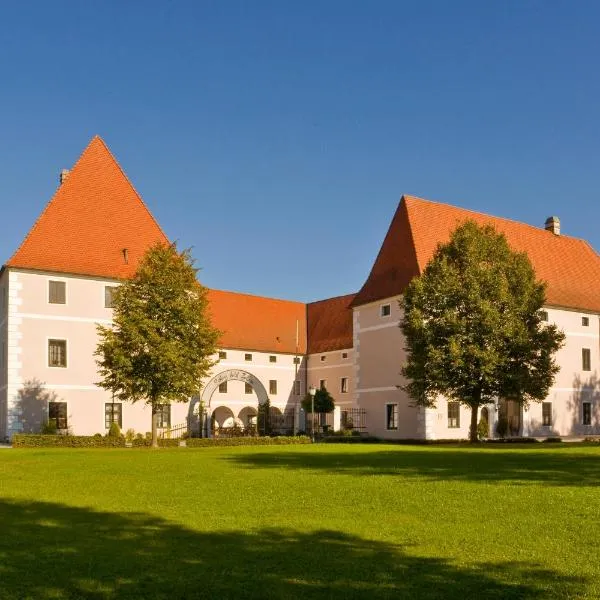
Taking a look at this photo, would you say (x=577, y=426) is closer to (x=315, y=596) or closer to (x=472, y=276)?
(x=472, y=276)

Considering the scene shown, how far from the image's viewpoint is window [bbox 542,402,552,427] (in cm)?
5228

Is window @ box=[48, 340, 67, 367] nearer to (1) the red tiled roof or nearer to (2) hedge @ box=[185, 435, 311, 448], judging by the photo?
(2) hedge @ box=[185, 435, 311, 448]

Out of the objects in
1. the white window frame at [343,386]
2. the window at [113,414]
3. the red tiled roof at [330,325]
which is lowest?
the window at [113,414]

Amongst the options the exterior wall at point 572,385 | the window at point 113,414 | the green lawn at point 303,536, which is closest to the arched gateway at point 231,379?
the window at point 113,414

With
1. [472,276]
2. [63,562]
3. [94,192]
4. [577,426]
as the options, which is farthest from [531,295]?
[63,562]

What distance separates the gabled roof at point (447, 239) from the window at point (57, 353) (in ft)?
66.3

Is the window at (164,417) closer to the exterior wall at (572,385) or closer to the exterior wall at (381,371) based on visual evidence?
the exterior wall at (381,371)

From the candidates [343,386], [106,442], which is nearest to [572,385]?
[343,386]

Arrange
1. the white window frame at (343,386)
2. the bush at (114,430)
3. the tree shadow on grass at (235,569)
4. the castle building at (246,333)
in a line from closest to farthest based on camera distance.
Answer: the tree shadow on grass at (235,569)
the bush at (114,430)
the castle building at (246,333)
the white window frame at (343,386)

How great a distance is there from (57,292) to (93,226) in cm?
507

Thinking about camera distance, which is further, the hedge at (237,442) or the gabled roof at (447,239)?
the gabled roof at (447,239)

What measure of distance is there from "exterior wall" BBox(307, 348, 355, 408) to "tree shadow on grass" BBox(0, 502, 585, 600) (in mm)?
49888

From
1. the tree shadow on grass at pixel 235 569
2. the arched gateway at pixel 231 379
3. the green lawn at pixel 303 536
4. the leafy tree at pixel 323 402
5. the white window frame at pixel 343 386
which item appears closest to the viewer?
the tree shadow on grass at pixel 235 569

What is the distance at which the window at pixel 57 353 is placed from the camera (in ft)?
144
